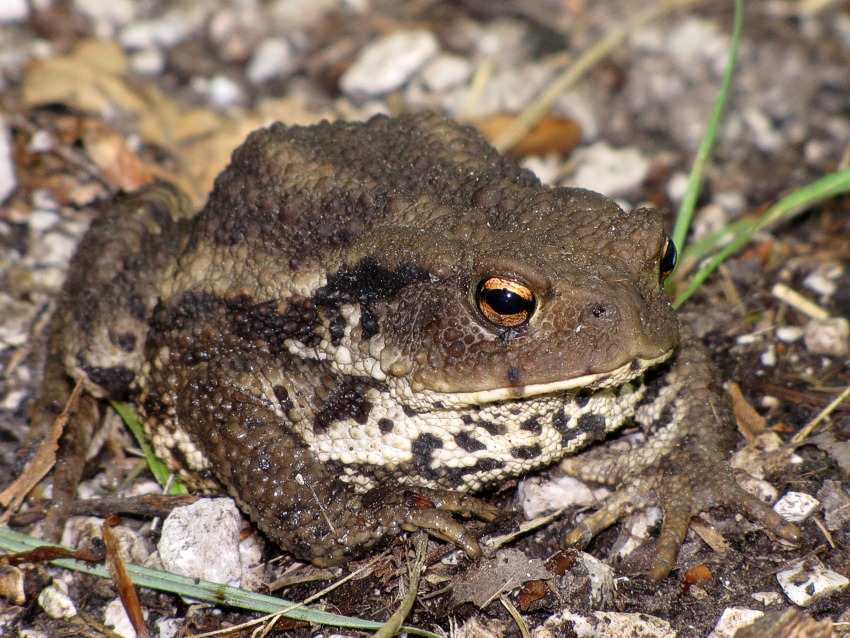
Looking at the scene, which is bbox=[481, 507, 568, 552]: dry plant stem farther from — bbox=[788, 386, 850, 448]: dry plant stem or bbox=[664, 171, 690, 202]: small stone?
bbox=[664, 171, 690, 202]: small stone

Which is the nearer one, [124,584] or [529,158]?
[124,584]

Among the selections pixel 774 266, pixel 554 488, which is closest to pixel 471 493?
pixel 554 488

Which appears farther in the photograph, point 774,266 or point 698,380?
point 774,266

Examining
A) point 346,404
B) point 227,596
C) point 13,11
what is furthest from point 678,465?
point 13,11

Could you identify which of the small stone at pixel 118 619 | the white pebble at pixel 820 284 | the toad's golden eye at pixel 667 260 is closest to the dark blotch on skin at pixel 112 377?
the small stone at pixel 118 619

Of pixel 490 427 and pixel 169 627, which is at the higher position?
pixel 490 427

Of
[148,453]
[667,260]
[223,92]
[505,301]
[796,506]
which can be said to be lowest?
[148,453]

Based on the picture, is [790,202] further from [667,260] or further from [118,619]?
[118,619]

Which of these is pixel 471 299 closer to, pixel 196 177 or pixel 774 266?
pixel 774 266
